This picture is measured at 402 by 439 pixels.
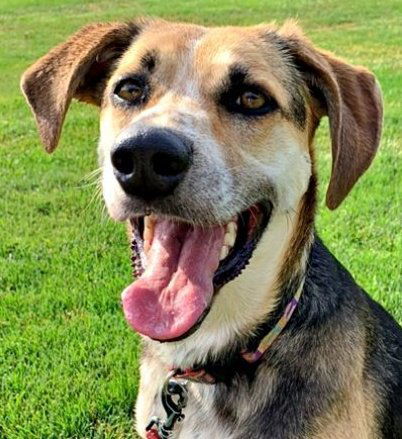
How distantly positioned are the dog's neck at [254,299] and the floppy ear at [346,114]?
8.4 inches

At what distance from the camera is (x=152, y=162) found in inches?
108

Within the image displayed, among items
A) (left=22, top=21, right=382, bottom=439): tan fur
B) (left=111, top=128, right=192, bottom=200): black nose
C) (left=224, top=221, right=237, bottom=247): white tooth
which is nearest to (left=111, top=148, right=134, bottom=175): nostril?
(left=111, top=128, right=192, bottom=200): black nose

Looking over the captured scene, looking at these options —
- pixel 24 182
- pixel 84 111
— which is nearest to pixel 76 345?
pixel 24 182

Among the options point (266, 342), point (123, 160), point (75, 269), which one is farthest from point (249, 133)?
point (75, 269)

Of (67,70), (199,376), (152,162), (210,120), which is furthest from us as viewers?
(67,70)

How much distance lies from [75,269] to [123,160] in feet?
11.5

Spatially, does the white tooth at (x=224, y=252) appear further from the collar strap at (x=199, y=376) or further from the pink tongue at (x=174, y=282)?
the collar strap at (x=199, y=376)

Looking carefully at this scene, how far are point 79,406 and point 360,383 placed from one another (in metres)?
1.91

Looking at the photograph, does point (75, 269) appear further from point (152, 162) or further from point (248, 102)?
point (152, 162)

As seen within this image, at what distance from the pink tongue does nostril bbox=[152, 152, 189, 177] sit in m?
0.42

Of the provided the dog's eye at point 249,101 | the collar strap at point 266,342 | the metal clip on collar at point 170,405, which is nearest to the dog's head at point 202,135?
the dog's eye at point 249,101

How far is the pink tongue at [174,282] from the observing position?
3.08 m

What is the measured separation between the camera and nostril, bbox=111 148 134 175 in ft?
9.09

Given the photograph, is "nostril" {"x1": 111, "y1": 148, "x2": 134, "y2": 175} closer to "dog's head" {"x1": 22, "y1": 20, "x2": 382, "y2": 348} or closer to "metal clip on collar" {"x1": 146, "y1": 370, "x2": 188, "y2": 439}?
"dog's head" {"x1": 22, "y1": 20, "x2": 382, "y2": 348}
